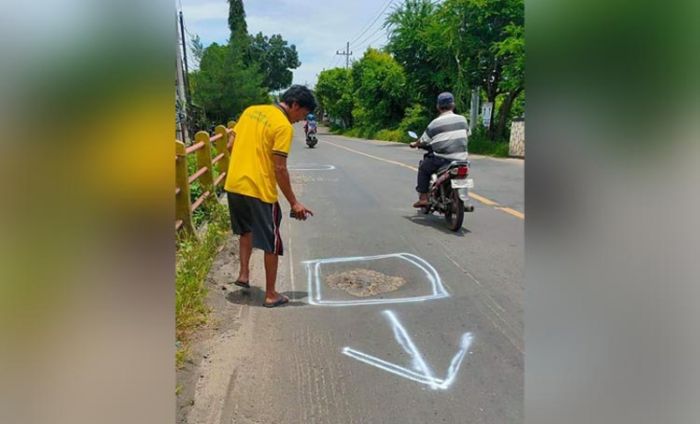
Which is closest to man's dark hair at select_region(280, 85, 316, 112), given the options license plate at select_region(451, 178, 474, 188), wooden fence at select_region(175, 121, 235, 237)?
wooden fence at select_region(175, 121, 235, 237)

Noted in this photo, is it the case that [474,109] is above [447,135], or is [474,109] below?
above

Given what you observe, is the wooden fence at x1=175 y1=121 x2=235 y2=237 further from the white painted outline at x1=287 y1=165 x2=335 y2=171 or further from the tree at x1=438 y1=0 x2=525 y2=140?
the tree at x1=438 y1=0 x2=525 y2=140

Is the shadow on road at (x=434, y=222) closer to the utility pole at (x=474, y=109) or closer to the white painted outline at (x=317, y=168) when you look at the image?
the white painted outline at (x=317, y=168)

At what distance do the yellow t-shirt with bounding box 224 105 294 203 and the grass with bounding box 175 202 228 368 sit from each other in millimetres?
835

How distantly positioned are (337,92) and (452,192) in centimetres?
5366

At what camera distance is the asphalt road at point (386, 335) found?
10.2ft

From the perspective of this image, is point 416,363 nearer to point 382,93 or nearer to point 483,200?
point 483,200

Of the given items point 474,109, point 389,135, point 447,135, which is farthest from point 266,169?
point 389,135

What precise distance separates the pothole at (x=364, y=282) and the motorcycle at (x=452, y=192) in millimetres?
1944

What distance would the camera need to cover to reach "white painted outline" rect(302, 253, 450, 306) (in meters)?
4.77

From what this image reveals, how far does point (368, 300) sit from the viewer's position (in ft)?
15.8

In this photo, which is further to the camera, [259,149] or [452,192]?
[452,192]
